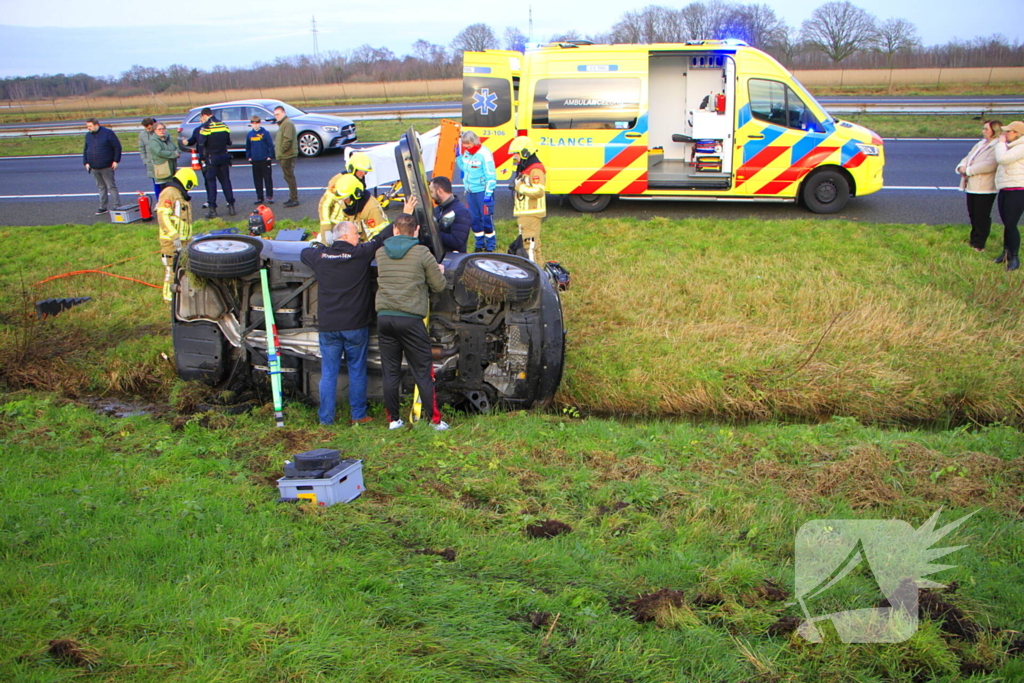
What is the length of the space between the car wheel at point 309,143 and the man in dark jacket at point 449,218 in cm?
1212

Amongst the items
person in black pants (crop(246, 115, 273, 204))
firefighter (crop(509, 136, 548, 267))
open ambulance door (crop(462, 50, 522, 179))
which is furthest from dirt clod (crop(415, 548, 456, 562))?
person in black pants (crop(246, 115, 273, 204))

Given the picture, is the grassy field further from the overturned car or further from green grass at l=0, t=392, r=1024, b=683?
the overturned car

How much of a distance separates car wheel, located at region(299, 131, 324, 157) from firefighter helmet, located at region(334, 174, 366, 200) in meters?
12.1

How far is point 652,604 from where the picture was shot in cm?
357

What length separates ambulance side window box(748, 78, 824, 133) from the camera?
36.8ft

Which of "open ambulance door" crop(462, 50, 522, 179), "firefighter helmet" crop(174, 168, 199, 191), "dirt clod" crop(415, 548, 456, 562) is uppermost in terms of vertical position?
"open ambulance door" crop(462, 50, 522, 179)

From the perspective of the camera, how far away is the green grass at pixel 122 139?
21.3m

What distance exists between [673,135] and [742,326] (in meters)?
5.02

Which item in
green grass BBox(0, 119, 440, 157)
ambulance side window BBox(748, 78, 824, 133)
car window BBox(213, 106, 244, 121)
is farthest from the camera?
green grass BBox(0, 119, 440, 157)

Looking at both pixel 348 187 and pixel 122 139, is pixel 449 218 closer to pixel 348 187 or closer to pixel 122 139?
pixel 348 187

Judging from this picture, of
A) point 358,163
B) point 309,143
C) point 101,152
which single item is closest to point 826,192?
point 358,163

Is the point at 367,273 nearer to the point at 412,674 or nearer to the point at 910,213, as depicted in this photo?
the point at 412,674

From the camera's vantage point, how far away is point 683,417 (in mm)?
7316

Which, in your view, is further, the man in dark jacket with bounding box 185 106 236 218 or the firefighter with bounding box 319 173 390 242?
the man in dark jacket with bounding box 185 106 236 218
